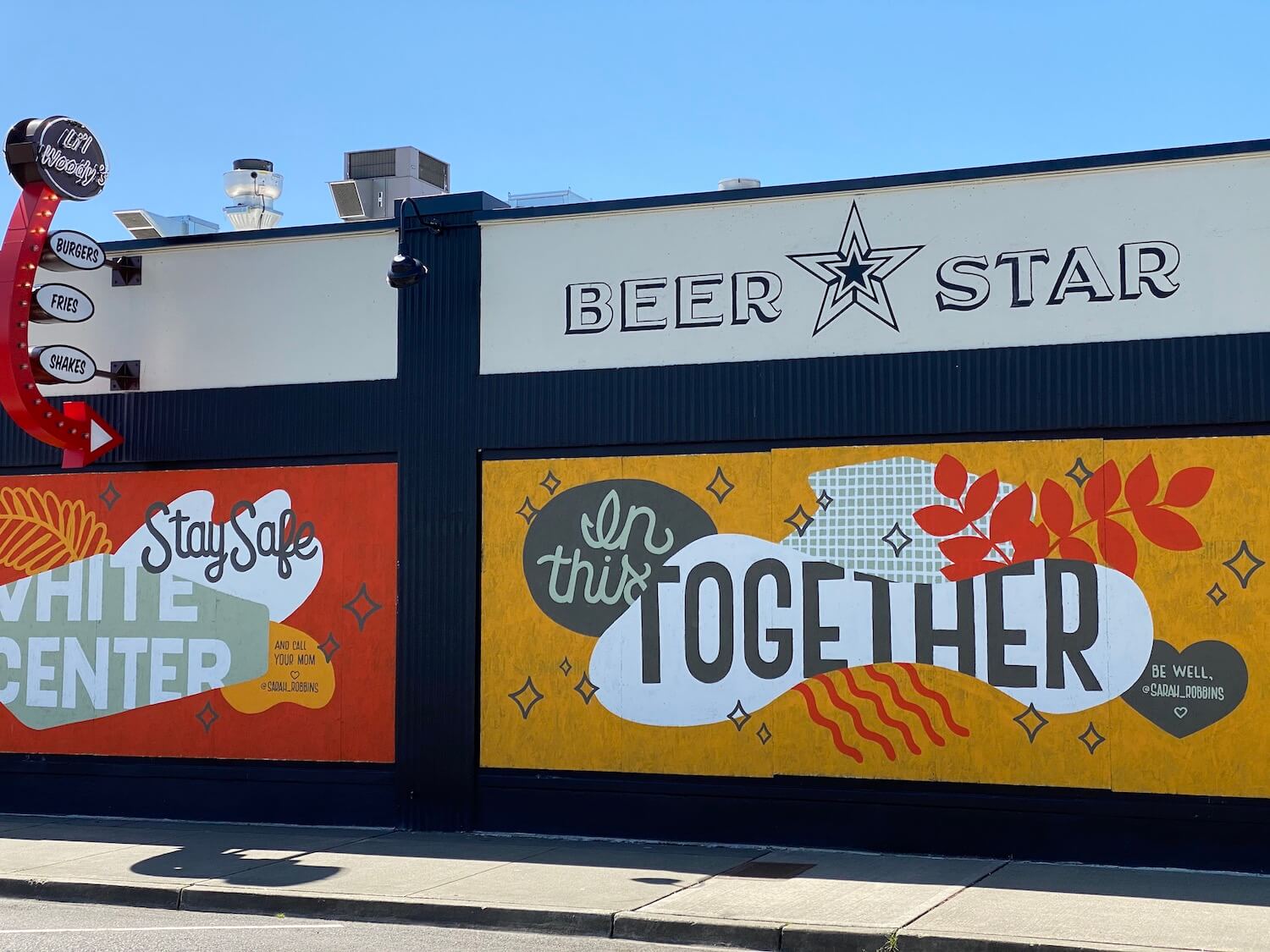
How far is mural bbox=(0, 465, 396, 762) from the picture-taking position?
13.8m

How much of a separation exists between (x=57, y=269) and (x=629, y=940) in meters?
8.85

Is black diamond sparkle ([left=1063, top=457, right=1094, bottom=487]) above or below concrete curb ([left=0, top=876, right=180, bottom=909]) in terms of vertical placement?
above

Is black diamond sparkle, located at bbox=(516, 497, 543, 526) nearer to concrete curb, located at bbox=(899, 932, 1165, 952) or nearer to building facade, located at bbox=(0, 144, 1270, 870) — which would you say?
building facade, located at bbox=(0, 144, 1270, 870)

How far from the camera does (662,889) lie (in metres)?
10.4

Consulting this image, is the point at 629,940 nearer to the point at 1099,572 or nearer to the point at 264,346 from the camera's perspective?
the point at 1099,572

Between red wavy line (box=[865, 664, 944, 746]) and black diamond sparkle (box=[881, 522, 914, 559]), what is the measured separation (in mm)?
977

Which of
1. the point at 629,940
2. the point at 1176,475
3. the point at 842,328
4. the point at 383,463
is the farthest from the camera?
the point at 383,463

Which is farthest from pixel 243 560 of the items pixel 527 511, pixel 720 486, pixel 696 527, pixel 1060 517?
pixel 1060 517

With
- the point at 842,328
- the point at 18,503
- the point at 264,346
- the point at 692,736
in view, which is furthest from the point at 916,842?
the point at 18,503

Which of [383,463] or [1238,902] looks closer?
[1238,902]

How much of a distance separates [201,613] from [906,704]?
6.75 metres

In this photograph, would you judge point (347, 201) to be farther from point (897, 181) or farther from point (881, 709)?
point (881, 709)

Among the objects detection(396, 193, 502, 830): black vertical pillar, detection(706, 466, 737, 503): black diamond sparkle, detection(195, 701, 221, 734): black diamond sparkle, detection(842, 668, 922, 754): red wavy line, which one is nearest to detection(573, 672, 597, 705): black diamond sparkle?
detection(396, 193, 502, 830): black vertical pillar

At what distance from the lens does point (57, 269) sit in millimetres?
14297
